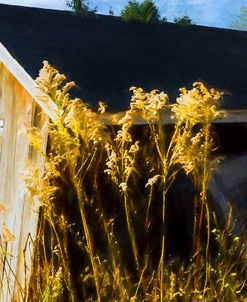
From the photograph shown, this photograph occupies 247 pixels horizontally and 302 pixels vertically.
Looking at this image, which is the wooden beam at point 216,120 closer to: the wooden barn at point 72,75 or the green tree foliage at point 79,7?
the wooden barn at point 72,75

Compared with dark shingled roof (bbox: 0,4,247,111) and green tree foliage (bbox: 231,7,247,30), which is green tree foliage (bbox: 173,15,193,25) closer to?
dark shingled roof (bbox: 0,4,247,111)

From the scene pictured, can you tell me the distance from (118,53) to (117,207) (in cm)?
194

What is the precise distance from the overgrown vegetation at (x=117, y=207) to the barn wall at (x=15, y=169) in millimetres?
371

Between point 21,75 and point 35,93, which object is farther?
point 21,75

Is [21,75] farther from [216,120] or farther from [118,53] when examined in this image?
[216,120]

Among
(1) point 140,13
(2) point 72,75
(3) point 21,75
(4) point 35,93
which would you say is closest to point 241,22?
(1) point 140,13

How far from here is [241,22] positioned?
19781 mm

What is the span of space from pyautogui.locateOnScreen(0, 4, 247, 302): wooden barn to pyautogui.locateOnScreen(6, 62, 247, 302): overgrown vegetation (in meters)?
0.29

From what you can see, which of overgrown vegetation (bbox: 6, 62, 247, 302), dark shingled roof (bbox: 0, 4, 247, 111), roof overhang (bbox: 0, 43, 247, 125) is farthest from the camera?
dark shingled roof (bbox: 0, 4, 247, 111)

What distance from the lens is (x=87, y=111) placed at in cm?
531

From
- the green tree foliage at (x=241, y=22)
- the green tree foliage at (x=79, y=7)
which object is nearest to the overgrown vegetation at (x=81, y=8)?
the green tree foliage at (x=79, y=7)

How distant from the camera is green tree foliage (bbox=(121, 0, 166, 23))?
1008 centimetres

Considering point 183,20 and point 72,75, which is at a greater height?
point 183,20

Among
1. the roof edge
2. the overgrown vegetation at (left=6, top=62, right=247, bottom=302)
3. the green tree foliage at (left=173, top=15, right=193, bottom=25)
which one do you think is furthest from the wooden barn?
the green tree foliage at (left=173, top=15, right=193, bottom=25)
